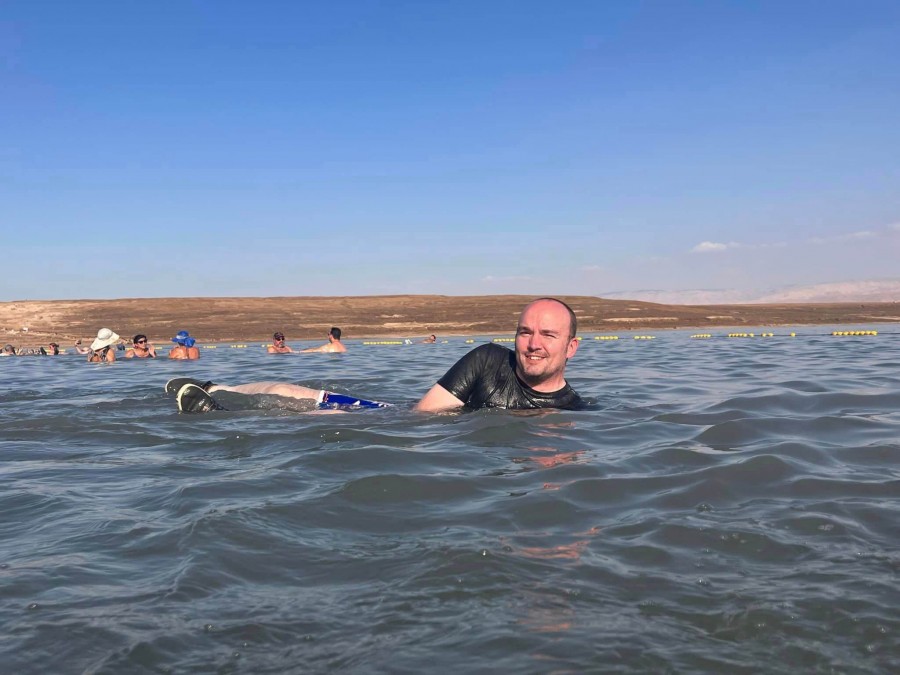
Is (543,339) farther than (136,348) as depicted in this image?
No

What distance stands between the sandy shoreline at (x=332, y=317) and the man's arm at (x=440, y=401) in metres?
29.4

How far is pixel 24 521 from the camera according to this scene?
12.3ft

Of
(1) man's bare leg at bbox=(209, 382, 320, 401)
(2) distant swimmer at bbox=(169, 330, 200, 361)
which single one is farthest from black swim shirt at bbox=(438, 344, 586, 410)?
(2) distant swimmer at bbox=(169, 330, 200, 361)

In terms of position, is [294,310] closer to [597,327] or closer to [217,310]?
[217,310]

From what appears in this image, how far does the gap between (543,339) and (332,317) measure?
1528 inches

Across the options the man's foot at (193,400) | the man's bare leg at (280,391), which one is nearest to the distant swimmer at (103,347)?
the man's foot at (193,400)

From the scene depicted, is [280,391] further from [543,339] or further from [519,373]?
[543,339]

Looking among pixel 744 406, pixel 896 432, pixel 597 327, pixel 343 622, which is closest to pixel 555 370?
pixel 744 406

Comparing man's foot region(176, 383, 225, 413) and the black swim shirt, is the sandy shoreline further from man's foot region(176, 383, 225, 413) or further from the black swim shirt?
the black swim shirt

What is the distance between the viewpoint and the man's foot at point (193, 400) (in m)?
7.39

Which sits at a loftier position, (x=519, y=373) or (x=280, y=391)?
(x=519, y=373)

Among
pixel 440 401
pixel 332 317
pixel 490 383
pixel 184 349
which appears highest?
pixel 332 317

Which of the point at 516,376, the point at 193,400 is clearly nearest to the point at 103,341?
the point at 193,400

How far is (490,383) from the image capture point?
271 inches
